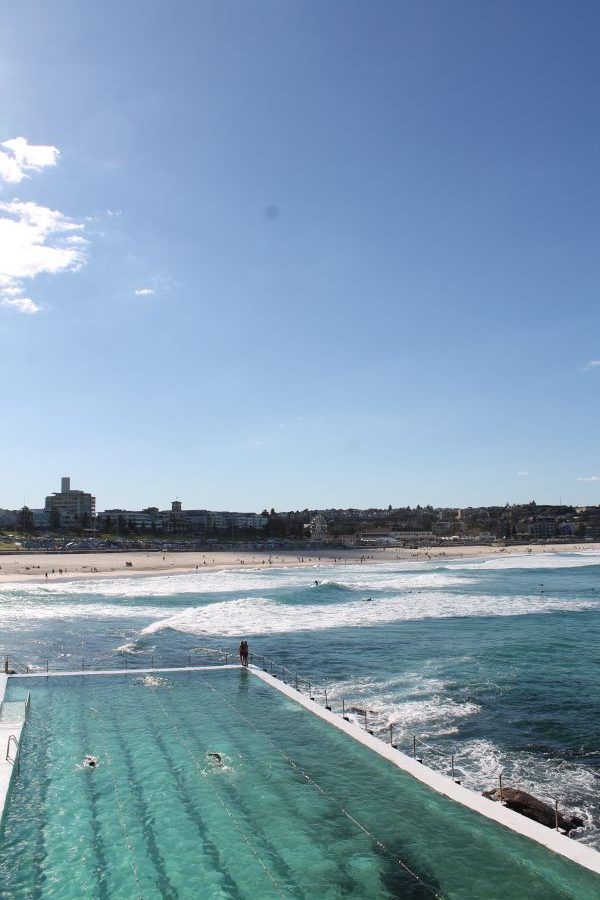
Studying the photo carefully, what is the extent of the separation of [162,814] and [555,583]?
57.2 m

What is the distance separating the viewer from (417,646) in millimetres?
27984

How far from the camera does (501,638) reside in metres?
30.0

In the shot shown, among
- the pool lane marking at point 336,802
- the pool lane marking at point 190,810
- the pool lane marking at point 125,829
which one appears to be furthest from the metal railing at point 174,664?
the pool lane marking at point 125,829

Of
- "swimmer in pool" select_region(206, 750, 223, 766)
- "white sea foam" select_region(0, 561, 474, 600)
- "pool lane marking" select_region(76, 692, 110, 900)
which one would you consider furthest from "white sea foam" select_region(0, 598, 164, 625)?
"swimmer in pool" select_region(206, 750, 223, 766)

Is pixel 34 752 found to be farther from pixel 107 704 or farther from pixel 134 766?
pixel 107 704

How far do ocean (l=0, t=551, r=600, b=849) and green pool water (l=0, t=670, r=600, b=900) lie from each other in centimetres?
273

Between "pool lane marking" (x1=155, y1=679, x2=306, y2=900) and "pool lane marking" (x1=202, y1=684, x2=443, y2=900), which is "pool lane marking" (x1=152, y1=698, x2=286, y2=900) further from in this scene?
"pool lane marking" (x1=202, y1=684, x2=443, y2=900)

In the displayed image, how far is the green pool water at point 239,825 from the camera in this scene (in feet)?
27.8

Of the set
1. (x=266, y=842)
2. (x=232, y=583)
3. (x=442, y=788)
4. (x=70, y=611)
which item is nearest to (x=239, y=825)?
(x=266, y=842)

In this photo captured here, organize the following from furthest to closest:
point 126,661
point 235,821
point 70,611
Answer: point 70,611
point 126,661
point 235,821

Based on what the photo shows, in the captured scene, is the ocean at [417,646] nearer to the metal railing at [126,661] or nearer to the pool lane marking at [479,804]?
the metal railing at [126,661]

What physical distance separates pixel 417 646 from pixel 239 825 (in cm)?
1897

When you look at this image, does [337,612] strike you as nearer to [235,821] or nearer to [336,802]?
[336,802]

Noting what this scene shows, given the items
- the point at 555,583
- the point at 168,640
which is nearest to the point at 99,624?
the point at 168,640
